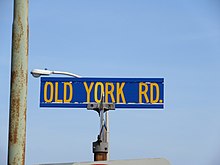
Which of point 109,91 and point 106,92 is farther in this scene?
point 109,91

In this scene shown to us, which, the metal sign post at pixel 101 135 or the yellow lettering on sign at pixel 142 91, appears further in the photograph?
the yellow lettering on sign at pixel 142 91

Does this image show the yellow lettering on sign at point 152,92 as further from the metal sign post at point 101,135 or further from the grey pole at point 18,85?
the grey pole at point 18,85

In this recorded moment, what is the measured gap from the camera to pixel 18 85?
345 centimetres

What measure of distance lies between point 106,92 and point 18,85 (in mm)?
3736

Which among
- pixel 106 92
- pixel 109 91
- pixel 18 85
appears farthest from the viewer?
pixel 109 91

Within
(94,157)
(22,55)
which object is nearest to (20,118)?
(22,55)

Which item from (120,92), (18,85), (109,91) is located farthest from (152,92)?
(18,85)

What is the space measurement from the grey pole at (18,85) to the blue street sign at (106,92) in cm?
366

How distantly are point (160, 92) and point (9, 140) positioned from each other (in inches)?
162

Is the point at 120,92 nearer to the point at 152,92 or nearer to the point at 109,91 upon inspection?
the point at 109,91

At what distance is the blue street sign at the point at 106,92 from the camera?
718cm

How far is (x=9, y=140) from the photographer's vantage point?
134 inches

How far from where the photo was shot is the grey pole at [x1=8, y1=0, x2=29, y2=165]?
338 cm

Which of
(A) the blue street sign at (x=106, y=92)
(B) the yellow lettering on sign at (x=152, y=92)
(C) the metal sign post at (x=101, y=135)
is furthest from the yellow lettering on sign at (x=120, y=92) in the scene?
(B) the yellow lettering on sign at (x=152, y=92)
